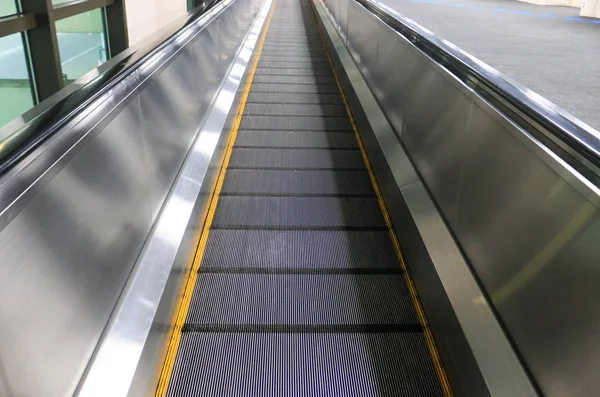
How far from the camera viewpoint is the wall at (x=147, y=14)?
13766mm

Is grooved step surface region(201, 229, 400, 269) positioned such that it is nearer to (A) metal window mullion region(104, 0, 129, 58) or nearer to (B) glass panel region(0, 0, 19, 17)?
(B) glass panel region(0, 0, 19, 17)

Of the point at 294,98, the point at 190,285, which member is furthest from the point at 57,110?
the point at 294,98

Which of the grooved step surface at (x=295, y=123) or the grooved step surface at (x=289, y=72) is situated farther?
the grooved step surface at (x=289, y=72)

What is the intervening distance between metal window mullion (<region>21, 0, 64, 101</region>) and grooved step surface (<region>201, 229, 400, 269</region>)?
6207 millimetres

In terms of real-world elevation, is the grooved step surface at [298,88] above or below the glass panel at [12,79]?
above

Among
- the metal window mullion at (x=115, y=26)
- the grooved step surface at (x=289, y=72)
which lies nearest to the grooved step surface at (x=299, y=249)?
the grooved step surface at (x=289, y=72)

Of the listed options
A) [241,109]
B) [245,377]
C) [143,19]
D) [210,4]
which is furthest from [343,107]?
[143,19]

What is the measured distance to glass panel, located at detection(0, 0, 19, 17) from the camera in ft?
26.7

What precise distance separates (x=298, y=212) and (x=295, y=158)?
3.48 ft

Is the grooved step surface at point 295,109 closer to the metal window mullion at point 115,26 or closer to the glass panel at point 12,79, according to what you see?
the glass panel at point 12,79

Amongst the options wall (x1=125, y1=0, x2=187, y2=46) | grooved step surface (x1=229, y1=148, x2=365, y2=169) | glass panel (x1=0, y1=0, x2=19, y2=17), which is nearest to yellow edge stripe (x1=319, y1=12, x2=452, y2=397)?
grooved step surface (x1=229, y1=148, x2=365, y2=169)

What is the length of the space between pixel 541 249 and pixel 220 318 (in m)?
1.46

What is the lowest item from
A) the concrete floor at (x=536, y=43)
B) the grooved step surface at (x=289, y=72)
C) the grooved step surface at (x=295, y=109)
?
the grooved step surface at (x=295, y=109)

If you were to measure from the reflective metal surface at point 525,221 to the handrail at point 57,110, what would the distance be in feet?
4.94
